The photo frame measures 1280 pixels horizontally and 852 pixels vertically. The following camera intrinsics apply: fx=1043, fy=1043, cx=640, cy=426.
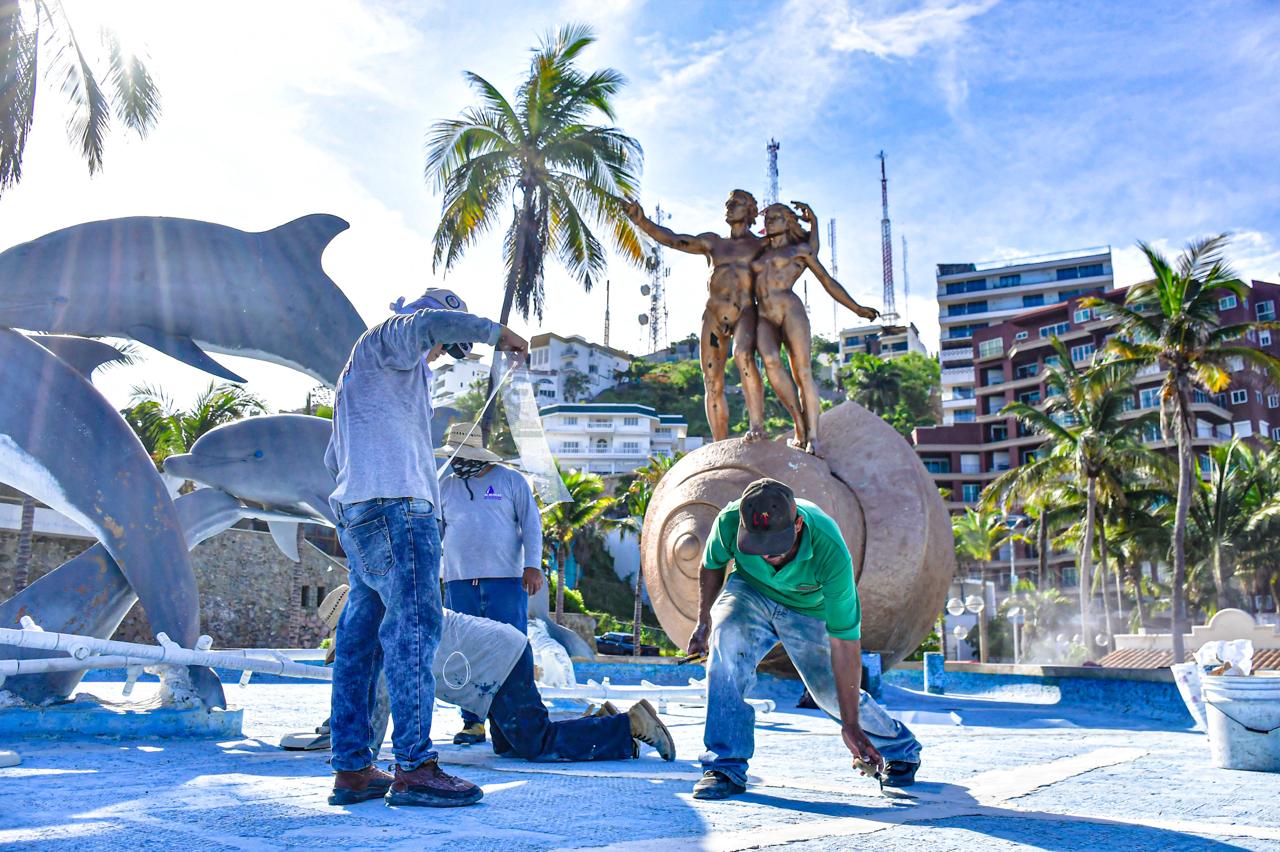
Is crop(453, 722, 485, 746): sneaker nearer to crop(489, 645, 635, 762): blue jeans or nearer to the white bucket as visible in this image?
crop(489, 645, 635, 762): blue jeans

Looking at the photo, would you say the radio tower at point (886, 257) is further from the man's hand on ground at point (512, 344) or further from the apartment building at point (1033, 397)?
the man's hand on ground at point (512, 344)

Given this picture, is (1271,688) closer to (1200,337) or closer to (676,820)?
(676,820)

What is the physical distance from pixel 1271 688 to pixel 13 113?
16.4 meters

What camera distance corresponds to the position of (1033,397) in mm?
69500

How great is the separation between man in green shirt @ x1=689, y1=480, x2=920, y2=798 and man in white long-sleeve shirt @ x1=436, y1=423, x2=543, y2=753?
6.31ft

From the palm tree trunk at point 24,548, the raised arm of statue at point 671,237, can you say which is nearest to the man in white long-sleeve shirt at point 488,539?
the raised arm of statue at point 671,237

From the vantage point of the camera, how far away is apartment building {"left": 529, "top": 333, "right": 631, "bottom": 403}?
3853 inches

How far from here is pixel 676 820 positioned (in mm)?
2924

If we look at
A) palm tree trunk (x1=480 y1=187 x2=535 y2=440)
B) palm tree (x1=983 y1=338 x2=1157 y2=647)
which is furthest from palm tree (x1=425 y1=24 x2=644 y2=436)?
palm tree (x1=983 y1=338 x2=1157 y2=647)

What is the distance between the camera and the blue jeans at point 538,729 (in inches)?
176

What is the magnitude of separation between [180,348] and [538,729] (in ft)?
13.4

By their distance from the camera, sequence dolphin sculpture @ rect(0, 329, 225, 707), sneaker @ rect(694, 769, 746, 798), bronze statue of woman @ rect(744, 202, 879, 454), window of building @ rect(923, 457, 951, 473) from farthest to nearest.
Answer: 1. window of building @ rect(923, 457, 951, 473)
2. bronze statue of woman @ rect(744, 202, 879, 454)
3. dolphin sculpture @ rect(0, 329, 225, 707)
4. sneaker @ rect(694, 769, 746, 798)

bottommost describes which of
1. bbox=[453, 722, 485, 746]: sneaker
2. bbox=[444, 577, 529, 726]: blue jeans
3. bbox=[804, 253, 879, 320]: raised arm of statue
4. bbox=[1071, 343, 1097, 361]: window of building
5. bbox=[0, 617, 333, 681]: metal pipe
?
bbox=[453, 722, 485, 746]: sneaker

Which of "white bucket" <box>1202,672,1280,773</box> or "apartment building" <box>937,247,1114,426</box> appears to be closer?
"white bucket" <box>1202,672,1280,773</box>
